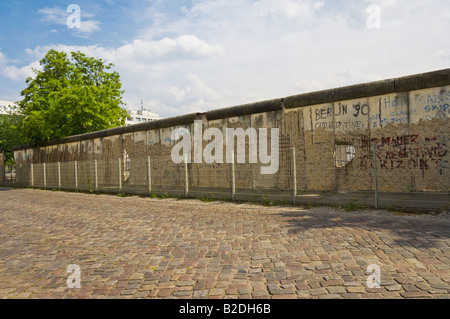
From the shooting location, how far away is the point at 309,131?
32.8 ft

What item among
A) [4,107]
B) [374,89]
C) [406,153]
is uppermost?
[4,107]

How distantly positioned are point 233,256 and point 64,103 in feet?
71.4

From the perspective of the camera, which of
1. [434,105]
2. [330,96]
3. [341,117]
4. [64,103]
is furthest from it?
[64,103]

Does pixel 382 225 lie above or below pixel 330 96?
below

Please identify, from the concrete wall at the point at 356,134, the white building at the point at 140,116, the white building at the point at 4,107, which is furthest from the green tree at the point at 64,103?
the white building at the point at 140,116

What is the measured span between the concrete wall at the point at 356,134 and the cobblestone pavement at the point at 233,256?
1329 mm

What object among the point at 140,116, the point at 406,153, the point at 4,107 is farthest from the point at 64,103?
the point at 140,116

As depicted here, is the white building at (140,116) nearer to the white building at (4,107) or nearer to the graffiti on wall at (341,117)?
the white building at (4,107)

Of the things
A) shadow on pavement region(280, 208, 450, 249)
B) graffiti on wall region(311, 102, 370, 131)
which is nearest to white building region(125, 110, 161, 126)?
graffiti on wall region(311, 102, 370, 131)

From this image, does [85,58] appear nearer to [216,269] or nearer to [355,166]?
[355,166]

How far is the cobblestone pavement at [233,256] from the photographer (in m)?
3.43

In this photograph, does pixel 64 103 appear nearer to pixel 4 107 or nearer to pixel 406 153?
pixel 4 107

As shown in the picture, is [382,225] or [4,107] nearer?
[382,225]

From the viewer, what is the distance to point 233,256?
4.54 meters
